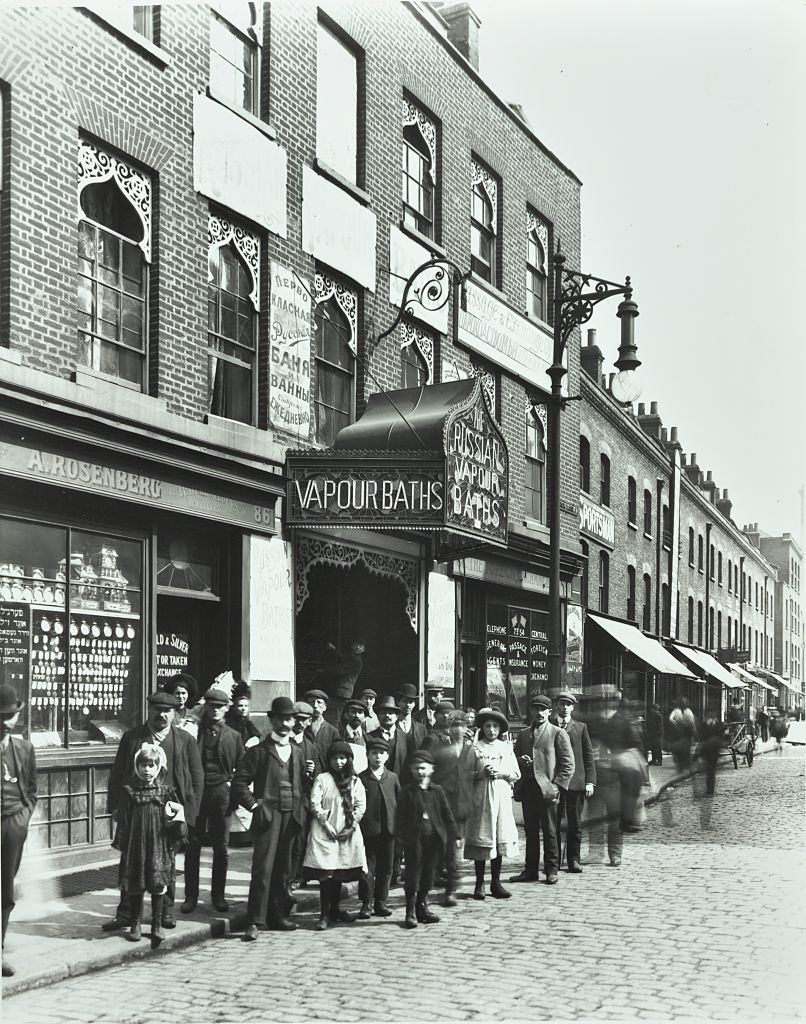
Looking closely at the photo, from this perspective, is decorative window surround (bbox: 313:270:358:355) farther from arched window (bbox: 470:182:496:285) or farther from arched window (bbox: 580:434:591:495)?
arched window (bbox: 580:434:591:495)

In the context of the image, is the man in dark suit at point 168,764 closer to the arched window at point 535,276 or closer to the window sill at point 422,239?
the window sill at point 422,239

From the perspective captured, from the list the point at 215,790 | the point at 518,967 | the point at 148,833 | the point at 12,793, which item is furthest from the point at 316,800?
the point at 12,793

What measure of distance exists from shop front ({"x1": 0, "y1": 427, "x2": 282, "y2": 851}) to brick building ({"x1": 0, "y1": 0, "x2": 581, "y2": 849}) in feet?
0.10

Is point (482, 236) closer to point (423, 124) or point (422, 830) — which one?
point (423, 124)

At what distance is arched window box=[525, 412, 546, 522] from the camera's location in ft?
69.9

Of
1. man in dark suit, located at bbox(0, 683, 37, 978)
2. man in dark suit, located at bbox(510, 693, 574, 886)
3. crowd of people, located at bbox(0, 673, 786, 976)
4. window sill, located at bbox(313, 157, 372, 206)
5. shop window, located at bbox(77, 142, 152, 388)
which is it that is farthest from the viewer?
window sill, located at bbox(313, 157, 372, 206)

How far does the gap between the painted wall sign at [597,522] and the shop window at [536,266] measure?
4842 millimetres

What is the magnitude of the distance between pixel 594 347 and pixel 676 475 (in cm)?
884

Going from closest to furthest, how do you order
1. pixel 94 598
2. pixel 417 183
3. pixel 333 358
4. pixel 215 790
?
pixel 215 790, pixel 94 598, pixel 333 358, pixel 417 183

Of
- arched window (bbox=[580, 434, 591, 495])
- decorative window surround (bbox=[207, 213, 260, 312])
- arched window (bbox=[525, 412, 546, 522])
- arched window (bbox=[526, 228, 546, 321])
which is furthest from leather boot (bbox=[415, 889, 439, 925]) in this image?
arched window (bbox=[580, 434, 591, 495])

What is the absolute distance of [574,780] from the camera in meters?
11.7

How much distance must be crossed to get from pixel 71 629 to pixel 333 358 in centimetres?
605

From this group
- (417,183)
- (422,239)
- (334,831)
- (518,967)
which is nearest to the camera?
(518,967)

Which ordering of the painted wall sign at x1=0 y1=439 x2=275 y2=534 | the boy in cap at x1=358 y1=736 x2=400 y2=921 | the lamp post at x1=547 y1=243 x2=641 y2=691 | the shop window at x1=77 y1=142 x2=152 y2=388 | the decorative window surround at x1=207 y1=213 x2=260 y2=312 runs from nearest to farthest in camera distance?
the boy in cap at x1=358 y1=736 x2=400 y2=921
the painted wall sign at x1=0 y1=439 x2=275 y2=534
the shop window at x1=77 y1=142 x2=152 y2=388
the decorative window surround at x1=207 y1=213 x2=260 y2=312
the lamp post at x1=547 y1=243 x2=641 y2=691
